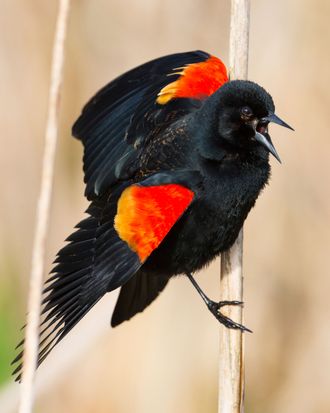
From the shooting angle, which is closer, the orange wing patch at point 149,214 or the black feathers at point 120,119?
the orange wing patch at point 149,214

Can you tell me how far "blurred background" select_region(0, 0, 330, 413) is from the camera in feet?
10.3

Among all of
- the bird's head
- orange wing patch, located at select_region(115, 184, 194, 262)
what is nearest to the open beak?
the bird's head

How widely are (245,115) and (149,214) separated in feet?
1.38

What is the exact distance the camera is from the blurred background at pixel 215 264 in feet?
10.3

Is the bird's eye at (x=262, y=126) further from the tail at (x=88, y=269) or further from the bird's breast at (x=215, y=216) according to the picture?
the tail at (x=88, y=269)

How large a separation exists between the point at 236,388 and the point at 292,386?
4.04 feet

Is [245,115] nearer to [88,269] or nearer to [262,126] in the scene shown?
[262,126]

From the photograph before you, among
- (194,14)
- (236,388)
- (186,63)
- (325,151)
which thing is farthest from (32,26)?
(236,388)

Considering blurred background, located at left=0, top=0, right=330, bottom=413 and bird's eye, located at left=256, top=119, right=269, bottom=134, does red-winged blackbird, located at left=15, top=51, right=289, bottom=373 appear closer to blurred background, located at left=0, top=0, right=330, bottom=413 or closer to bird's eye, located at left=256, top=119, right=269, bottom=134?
bird's eye, located at left=256, top=119, right=269, bottom=134

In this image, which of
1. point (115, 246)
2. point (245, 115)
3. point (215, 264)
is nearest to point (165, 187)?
point (115, 246)

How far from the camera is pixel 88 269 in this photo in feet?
7.57

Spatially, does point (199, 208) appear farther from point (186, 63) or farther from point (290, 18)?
point (290, 18)

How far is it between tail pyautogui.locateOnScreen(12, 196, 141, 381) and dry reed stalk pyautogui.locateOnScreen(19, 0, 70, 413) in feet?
1.47

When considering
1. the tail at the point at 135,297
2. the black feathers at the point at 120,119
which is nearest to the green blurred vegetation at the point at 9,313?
the tail at the point at 135,297
